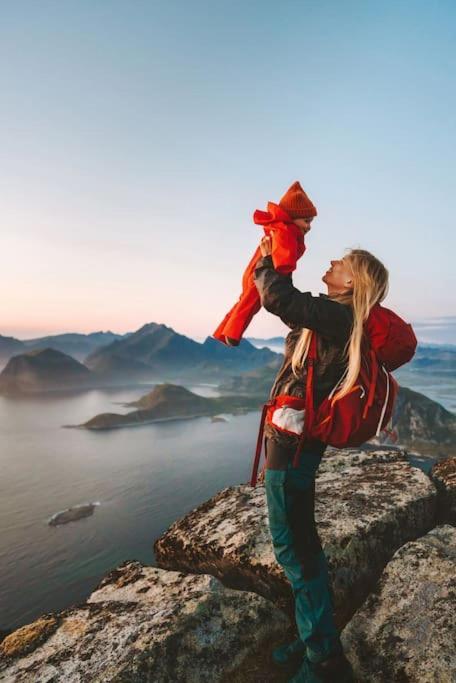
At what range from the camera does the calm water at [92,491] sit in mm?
71500

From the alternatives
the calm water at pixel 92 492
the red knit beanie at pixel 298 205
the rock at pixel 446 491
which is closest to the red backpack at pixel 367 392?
the red knit beanie at pixel 298 205

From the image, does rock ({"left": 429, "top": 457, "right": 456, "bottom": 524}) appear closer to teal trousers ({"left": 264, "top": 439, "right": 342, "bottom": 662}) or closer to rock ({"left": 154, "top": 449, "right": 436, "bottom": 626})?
rock ({"left": 154, "top": 449, "right": 436, "bottom": 626})

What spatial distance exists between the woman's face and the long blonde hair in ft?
0.13

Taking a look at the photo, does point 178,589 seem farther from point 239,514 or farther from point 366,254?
point 366,254

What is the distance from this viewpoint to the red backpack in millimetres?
3166

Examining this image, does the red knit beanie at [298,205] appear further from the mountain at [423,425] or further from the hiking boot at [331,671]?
the mountain at [423,425]

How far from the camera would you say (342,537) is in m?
5.11

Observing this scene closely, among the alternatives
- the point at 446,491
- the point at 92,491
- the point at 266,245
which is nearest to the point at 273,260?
the point at 266,245

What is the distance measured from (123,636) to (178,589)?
0.95m

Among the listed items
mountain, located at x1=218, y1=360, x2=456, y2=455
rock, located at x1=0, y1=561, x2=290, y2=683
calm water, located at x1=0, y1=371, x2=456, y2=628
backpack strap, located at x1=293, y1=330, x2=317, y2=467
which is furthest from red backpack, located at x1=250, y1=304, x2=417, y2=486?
mountain, located at x1=218, y1=360, x2=456, y2=455

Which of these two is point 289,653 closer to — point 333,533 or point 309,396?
point 333,533

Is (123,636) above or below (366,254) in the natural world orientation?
below

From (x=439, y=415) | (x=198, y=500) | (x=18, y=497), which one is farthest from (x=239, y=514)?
(x=439, y=415)

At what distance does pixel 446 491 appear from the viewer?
6496 mm
